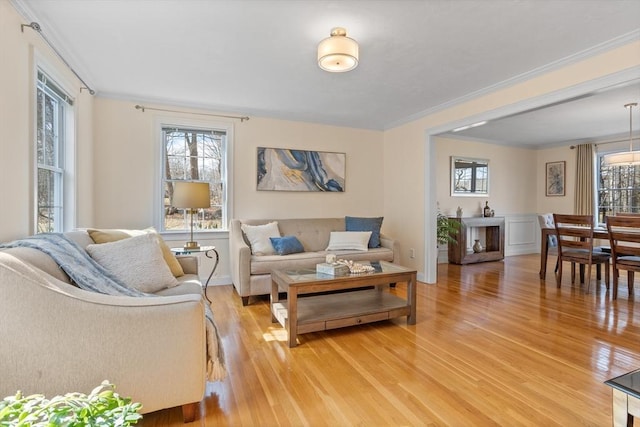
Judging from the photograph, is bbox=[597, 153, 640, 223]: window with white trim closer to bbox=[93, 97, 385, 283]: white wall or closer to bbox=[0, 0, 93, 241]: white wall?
bbox=[93, 97, 385, 283]: white wall

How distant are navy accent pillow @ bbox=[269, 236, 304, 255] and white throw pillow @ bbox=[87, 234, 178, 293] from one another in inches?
61.1

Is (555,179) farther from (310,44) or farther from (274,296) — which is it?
(274,296)

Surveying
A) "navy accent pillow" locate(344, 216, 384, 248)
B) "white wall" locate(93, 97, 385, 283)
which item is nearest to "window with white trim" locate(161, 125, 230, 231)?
"white wall" locate(93, 97, 385, 283)

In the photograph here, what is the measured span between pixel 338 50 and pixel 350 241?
8.12 feet

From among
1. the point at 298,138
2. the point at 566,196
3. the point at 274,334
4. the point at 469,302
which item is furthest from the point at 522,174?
the point at 274,334

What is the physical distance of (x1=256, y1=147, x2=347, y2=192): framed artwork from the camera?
14.6 ft

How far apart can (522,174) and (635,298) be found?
3.84m

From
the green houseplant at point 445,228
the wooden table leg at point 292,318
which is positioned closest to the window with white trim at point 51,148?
the wooden table leg at point 292,318

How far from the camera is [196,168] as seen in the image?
4176mm

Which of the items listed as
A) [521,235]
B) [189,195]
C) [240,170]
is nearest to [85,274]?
[189,195]

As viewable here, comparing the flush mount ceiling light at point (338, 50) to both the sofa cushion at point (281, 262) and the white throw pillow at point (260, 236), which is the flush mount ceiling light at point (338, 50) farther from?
the white throw pillow at point (260, 236)

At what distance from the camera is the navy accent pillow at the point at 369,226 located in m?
4.30

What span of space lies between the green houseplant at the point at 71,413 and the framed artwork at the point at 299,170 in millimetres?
→ 3766

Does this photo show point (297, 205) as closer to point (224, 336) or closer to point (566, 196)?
point (224, 336)
